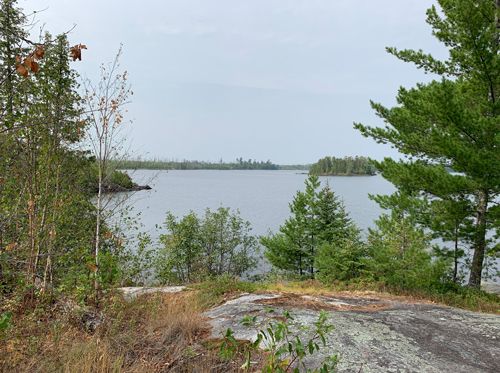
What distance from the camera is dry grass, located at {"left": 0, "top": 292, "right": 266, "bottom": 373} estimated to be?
3.32 m

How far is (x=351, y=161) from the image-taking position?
13325cm

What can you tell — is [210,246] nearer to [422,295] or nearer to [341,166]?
[422,295]

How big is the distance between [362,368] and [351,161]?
13843 cm

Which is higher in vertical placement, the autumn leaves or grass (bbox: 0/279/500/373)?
the autumn leaves

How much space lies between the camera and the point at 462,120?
8180 millimetres

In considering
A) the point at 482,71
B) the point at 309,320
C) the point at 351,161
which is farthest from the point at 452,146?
the point at 351,161

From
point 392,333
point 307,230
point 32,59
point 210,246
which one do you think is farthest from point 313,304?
point 210,246

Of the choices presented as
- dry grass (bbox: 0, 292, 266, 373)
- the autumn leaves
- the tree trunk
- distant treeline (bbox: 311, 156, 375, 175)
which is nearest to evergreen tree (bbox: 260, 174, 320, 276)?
the tree trunk

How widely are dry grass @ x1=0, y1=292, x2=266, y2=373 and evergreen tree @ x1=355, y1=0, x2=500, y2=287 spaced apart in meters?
8.26

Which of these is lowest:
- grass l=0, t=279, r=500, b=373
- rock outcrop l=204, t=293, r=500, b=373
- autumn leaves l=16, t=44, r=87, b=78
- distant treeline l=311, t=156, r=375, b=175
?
grass l=0, t=279, r=500, b=373

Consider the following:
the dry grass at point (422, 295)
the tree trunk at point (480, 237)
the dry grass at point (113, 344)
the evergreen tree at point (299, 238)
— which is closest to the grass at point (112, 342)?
the dry grass at point (113, 344)

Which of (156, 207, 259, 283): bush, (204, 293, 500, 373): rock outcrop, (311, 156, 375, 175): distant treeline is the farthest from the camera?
(311, 156, 375, 175): distant treeline

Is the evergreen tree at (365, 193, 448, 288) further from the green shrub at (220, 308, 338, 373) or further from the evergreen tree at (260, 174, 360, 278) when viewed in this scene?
the evergreen tree at (260, 174, 360, 278)

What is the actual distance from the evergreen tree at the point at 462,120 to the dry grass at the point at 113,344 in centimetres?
826
